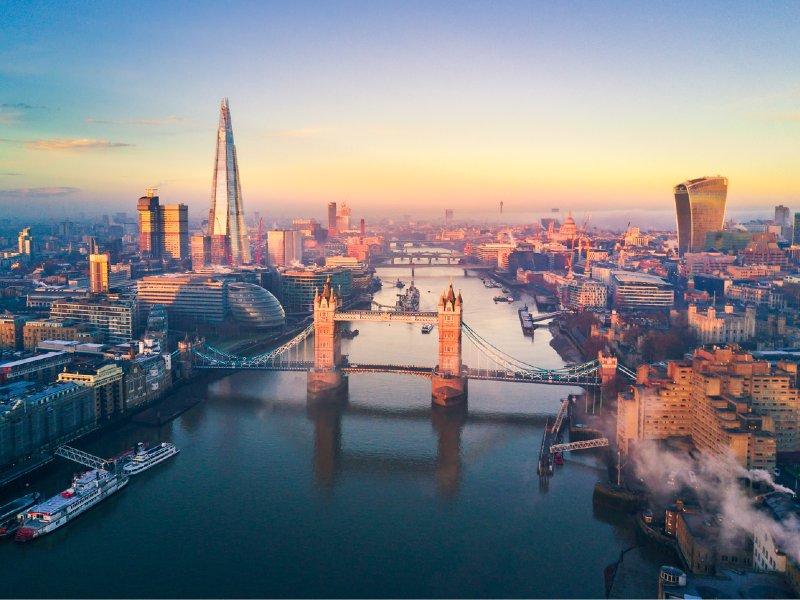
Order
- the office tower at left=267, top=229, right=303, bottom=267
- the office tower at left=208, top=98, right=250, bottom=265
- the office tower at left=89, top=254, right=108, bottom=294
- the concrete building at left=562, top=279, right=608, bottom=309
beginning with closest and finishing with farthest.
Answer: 1. the office tower at left=89, top=254, right=108, bottom=294
2. the concrete building at left=562, top=279, right=608, bottom=309
3. the office tower at left=208, top=98, right=250, bottom=265
4. the office tower at left=267, top=229, right=303, bottom=267

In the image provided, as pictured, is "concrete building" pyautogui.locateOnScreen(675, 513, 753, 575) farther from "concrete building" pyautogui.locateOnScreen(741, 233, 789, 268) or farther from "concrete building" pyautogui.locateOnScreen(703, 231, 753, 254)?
"concrete building" pyautogui.locateOnScreen(703, 231, 753, 254)

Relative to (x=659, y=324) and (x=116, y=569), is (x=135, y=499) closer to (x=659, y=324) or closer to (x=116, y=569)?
(x=116, y=569)

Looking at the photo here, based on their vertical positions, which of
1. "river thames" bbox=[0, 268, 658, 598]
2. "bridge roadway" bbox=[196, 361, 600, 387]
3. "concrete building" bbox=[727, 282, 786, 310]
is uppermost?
"concrete building" bbox=[727, 282, 786, 310]

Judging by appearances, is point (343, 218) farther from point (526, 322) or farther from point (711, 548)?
point (711, 548)

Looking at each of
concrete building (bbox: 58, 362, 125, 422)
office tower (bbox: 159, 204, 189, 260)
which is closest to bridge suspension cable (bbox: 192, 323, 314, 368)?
concrete building (bbox: 58, 362, 125, 422)

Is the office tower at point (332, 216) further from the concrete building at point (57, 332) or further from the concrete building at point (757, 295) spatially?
the concrete building at point (57, 332)

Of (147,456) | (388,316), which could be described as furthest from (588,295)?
(147,456)

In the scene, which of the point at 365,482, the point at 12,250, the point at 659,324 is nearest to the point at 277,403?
the point at 365,482
